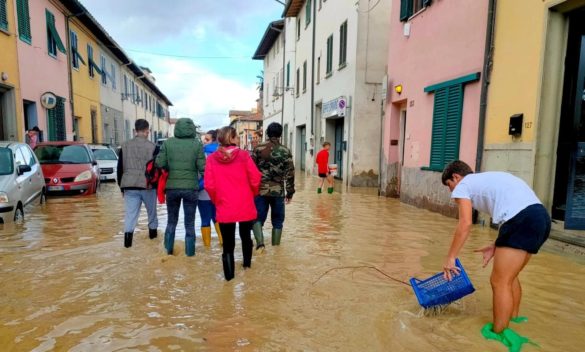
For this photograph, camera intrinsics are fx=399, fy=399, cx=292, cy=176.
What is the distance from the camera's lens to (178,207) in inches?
195

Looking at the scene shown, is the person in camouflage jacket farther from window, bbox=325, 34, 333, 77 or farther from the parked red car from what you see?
window, bbox=325, 34, 333, 77

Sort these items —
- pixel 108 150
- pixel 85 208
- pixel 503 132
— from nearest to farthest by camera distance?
pixel 503 132, pixel 85 208, pixel 108 150

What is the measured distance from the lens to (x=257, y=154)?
17.4 ft

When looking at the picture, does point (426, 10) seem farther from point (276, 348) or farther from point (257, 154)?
point (276, 348)

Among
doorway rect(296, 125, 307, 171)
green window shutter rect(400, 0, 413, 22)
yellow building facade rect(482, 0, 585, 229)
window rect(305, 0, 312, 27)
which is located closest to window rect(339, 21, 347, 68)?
green window shutter rect(400, 0, 413, 22)

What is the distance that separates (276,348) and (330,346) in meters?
0.39

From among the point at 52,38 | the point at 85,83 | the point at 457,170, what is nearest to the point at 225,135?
the point at 457,170

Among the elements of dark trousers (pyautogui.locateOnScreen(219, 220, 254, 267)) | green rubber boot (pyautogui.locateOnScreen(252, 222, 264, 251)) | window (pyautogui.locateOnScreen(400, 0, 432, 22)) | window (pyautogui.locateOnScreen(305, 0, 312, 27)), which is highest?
window (pyautogui.locateOnScreen(305, 0, 312, 27))

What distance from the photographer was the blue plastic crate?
3.10m

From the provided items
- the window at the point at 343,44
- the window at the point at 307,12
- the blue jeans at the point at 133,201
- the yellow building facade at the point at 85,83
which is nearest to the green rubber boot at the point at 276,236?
the blue jeans at the point at 133,201

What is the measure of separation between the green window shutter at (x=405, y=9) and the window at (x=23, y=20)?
11.3 m

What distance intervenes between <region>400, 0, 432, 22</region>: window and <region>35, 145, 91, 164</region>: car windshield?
29.8 ft

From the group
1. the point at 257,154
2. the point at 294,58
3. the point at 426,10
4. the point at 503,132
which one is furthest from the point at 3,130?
the point at 294,58

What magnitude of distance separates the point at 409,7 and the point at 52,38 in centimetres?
1294
